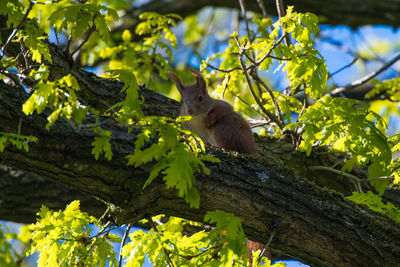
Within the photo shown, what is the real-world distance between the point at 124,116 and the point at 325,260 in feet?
6.27

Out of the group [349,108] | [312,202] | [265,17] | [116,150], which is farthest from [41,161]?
[265,17]

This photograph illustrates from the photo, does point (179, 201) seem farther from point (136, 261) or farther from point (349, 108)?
point (349, 108)

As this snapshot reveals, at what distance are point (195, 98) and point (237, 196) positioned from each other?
2726mm

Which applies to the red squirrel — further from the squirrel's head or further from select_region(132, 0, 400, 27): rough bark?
select_region(132, 0, 400, 27): rough bark

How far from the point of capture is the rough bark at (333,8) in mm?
7449

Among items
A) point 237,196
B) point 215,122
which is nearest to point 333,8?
point 215,122

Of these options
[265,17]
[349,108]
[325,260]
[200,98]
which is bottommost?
[325,260]

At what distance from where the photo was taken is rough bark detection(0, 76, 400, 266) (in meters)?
2.84

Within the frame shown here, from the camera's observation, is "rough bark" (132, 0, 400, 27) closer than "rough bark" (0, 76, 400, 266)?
No

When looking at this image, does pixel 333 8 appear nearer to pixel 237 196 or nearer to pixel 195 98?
pixel 195 98

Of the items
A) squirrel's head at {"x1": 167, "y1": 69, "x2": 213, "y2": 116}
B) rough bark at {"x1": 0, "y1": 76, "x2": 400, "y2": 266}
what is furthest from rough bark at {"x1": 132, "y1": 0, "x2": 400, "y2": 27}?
rough bark at {"x1": 0, "y1": 76, "x2": 400, "y2": 266}

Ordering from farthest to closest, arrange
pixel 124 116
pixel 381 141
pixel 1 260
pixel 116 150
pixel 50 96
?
1. pixel 381 141
2. pixel 116 150
3. pixel 124 116
4. pixel 50 96
5. pixel 1 260

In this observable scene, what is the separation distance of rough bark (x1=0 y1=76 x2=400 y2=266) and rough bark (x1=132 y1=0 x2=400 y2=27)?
454 cm

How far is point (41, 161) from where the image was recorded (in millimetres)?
2820
